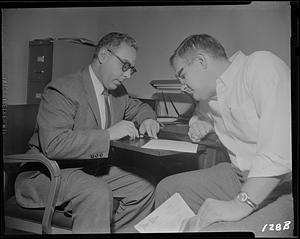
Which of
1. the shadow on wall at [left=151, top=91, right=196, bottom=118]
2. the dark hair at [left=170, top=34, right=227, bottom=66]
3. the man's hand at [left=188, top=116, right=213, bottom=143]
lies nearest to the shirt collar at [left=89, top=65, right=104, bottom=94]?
the shadow on wall at [left=151, top=91, right=196, bottom=118]

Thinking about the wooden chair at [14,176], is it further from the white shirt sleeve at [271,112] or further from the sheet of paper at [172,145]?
the white shirt sleeve at [271,112]

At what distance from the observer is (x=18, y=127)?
7.53ft

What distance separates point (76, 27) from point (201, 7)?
24.6 inches

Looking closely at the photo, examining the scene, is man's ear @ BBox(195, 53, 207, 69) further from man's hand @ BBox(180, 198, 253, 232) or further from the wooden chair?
the wooden chair

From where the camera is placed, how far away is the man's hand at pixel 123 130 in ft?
7.50

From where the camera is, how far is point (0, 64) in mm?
2299

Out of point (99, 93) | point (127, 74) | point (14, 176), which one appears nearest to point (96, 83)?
point (99, 93)

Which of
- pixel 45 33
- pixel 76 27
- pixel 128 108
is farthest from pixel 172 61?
pixel 45 33

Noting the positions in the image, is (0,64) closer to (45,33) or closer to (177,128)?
(45,33)

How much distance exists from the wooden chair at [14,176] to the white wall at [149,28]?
9 centimetres

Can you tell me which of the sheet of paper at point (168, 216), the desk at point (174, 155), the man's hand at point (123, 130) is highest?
the man's hand at point (123, 130)

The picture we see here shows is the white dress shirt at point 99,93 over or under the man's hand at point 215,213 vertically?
over

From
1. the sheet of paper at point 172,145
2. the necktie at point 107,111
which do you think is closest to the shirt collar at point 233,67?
the sheet of paper at point 172,145

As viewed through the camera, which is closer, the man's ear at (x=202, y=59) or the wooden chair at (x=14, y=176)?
the wooden chair at (x=14, y=176)
